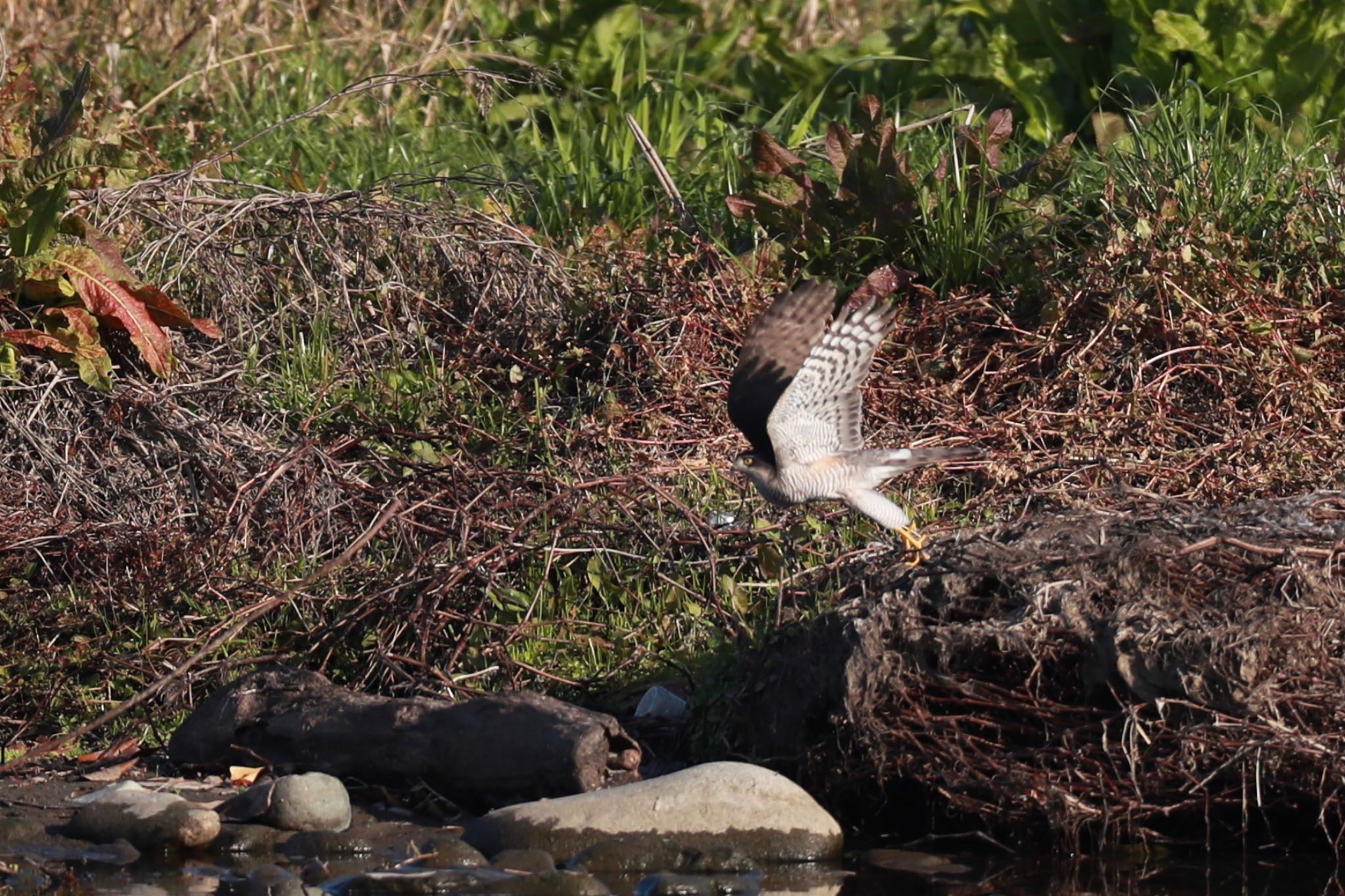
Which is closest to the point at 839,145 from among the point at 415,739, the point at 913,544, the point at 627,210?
the point at 627,210

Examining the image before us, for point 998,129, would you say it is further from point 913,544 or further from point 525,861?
point 525,861

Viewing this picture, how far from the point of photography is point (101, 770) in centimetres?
536

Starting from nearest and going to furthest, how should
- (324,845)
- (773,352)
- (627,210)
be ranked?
(324,845), (773,352), (627,210)

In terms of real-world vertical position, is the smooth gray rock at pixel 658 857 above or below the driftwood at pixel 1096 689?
below

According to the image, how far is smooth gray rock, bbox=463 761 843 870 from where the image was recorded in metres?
4.55

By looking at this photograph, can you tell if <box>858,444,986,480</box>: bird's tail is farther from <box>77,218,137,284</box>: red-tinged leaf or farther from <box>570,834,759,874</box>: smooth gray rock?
<box>77,218,137,284</box>: red-tinged leaf

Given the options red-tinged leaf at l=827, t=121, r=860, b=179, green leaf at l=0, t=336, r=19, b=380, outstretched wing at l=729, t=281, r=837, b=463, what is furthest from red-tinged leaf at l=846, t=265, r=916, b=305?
green leaf at l=0, t=336, r=19, b=380

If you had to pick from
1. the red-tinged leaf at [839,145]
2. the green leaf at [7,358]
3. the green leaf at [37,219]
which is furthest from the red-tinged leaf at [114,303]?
the red-tinged leaf at [839,145]

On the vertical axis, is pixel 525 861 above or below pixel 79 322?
below

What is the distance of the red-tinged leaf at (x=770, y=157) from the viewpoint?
24.5ft

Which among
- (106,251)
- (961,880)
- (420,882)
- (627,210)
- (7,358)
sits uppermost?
(106,251)

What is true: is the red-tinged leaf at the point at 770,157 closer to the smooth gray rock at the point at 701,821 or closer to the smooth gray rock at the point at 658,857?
the smooth gray rock at the point at 701,821

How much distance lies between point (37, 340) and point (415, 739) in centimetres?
232

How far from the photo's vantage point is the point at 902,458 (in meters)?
5.48
